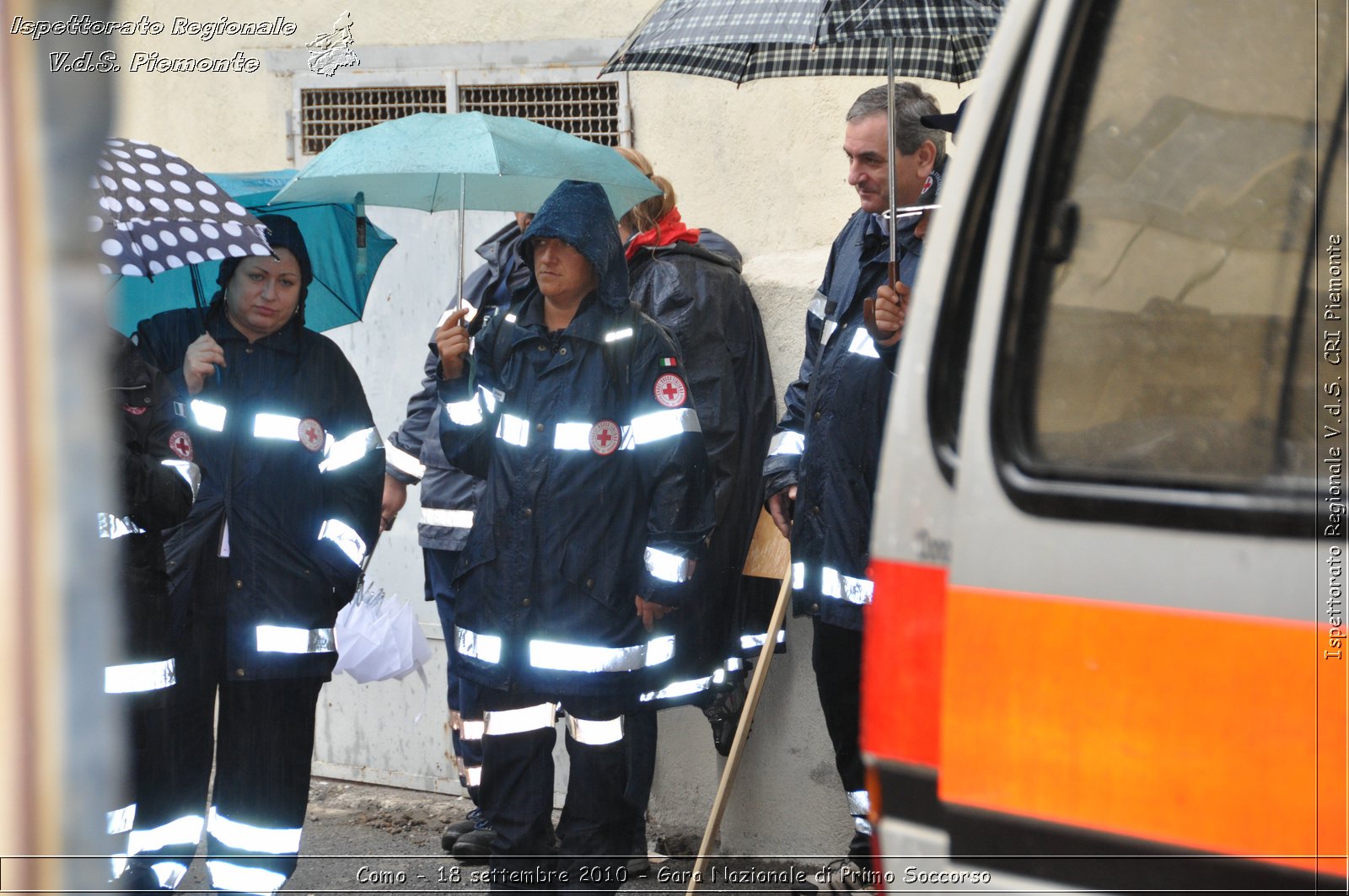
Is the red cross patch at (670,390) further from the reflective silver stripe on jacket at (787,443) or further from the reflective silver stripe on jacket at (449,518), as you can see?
the reflective silver stripe on jacket at (449,518)

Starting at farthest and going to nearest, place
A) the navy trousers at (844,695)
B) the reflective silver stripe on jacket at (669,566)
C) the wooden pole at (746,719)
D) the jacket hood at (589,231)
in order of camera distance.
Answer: the wooden pole at (746,719) < the navy trousers at (844,695) < the jacket hood at (589,231) < the reflective silver stripe on jacket at (669,566)

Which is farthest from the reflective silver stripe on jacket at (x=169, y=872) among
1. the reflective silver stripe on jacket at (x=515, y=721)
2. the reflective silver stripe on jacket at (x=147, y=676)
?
the reflective silver stripe on jacket at (x=515, y=721)

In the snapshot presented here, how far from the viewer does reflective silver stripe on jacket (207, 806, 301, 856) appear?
12.6 ft

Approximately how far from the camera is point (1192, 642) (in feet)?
4.96

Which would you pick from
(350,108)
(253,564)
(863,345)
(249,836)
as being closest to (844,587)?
(863,345)

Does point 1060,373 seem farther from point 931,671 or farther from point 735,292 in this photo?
point 735,292

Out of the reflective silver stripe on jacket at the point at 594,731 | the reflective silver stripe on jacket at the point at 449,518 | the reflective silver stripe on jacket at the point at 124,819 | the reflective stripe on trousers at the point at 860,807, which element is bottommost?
the reflective stripe on trousers at the point at 860,807

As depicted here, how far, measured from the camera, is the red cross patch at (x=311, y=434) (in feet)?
12.9

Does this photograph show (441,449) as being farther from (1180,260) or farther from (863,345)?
(1180,260)

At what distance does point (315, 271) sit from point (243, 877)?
1.83 meters

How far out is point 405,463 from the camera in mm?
5070

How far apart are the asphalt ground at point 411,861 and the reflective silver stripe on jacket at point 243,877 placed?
769mm

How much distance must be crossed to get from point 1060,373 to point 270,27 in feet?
15.8

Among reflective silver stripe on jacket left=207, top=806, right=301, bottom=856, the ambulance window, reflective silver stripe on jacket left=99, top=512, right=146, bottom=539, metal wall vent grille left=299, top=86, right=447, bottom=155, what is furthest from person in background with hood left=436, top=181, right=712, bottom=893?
the ambulance window
